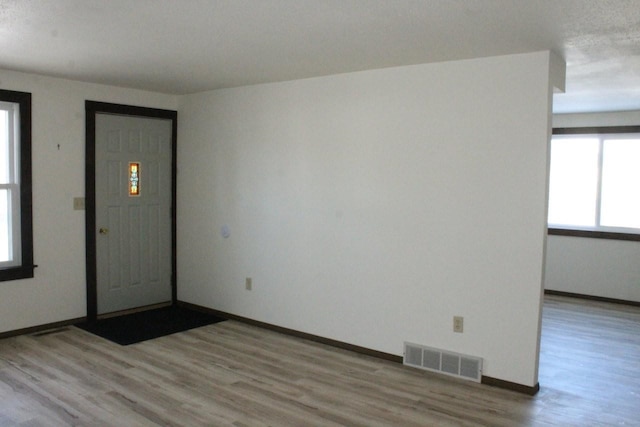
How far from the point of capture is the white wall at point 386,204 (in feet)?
12.1

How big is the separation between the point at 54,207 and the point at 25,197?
11.1 inches

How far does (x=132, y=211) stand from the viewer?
5555 mm

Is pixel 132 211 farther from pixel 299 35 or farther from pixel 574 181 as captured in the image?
pixel 574 181

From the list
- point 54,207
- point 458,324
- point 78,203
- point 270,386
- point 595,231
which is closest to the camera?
point 270,386

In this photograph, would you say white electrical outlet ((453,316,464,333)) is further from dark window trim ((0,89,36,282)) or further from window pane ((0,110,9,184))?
window pane ((0,110,9,184))

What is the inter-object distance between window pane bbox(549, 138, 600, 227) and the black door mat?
466cm

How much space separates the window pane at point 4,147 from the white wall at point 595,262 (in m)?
6.31

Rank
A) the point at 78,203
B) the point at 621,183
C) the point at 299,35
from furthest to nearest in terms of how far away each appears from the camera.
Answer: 1. the point at 621,183
2. the point at 78,203
3. the point at 299,35

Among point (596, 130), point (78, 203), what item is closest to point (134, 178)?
point (78, 203)

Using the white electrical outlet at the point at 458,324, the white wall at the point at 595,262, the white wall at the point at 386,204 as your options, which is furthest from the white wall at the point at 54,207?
the white wall at the point at 595,262

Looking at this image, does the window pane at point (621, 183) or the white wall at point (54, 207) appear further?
the window pane at point (621, 183)

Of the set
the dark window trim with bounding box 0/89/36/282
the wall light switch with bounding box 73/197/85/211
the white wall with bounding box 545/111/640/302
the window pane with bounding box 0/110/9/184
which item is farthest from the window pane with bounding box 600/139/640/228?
the window pane with bounding box 0/110/9/184

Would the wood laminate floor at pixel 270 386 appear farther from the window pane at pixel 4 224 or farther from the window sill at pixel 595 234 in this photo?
the window sill at pixel 595 234

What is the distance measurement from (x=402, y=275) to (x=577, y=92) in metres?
2.66
